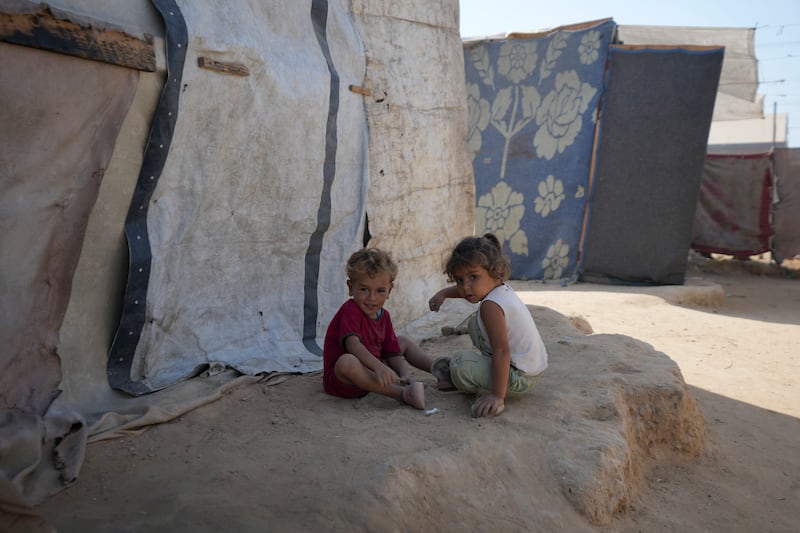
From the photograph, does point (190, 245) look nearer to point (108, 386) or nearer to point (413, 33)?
point (108, 386)

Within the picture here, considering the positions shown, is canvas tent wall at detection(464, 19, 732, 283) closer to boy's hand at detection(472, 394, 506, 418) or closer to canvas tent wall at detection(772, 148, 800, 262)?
canvas tent wall at detection(772, 148, 800, 262)

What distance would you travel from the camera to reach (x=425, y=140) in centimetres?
396

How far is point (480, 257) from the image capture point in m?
2.39

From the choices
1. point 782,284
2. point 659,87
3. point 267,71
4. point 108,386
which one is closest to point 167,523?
point 108,386

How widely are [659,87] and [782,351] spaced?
3.01 metres

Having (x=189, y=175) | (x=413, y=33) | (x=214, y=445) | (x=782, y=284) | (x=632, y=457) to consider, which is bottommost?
(x=782, y=284)

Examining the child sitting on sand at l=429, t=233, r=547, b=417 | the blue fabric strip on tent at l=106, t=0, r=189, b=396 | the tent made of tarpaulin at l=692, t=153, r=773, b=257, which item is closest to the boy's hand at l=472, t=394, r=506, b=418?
the child sitting on sand at l=429, t=233, r=547, b=417

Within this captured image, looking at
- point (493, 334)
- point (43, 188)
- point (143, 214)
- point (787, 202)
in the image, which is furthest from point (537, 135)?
point (43, 188)

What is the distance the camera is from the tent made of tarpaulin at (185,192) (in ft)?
6.68

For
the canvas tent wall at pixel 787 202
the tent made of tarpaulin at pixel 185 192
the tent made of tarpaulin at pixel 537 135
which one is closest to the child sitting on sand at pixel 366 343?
the tent made of tarpaulin at pixel 185 192

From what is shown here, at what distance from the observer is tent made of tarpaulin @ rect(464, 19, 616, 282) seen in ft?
22.6

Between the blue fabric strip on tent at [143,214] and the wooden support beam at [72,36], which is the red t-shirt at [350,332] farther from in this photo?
the wooden support beam at [72,36]

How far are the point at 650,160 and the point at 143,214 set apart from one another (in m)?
5.43

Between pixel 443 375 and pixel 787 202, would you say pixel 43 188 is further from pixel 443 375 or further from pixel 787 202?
pixel 787 202
